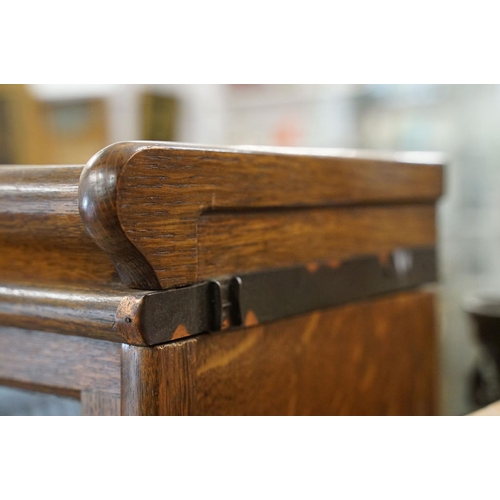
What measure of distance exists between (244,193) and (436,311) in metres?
0.39

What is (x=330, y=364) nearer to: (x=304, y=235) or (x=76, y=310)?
(x=304, y=235)

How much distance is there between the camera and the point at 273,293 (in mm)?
518

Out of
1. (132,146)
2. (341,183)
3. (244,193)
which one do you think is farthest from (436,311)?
(132,146)

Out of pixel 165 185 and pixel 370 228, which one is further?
pixel 370 228

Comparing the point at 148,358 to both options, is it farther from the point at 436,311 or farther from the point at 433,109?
the point at 433,109

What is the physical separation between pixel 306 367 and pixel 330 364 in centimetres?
4

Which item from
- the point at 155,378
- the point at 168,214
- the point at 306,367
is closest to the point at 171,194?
the point at 168,214

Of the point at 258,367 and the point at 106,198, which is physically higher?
the point at 106,198

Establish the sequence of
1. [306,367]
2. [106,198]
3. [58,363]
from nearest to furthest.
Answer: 1. [106,198]
2. [58,363]
3. [306,367]

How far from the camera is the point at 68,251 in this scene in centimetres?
45

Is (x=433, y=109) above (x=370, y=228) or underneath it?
above

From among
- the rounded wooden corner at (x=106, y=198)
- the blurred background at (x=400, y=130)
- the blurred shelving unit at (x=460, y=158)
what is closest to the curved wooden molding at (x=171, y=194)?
the rounded wooden corner at (x=106, y=198)

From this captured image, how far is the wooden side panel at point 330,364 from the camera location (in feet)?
1.59

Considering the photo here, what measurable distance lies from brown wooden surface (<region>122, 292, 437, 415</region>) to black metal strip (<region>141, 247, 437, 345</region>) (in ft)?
0.04
